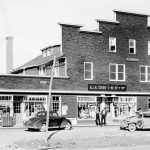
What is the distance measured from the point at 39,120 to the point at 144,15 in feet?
69.2

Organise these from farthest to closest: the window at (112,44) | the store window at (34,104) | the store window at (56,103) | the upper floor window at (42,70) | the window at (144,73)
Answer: the upper floor window at (42,70), the window at (144,73), the window at (112,44), the store window at (56,103), the store window at (34,104)

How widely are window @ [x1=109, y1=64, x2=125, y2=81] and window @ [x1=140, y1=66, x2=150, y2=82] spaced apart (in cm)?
252

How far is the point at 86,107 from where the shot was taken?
4219cm

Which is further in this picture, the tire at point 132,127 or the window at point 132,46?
the window at point 132,46

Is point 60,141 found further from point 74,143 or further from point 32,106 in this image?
point 32,106

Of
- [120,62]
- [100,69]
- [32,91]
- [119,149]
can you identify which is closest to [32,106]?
[32,91]

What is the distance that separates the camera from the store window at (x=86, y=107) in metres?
41.9

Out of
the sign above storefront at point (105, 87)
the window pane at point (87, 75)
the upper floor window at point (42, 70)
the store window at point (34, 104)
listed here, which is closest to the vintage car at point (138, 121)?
the store window at point (34, 104)

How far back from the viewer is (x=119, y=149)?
21.0 meters

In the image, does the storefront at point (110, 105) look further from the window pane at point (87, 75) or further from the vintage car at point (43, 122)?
the vintage car at point (43, 122)

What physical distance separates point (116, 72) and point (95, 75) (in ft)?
9.35

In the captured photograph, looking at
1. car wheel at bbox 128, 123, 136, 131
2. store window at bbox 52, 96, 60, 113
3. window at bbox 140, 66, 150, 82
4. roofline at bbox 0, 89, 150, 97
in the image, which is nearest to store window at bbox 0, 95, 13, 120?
roofline at bbox 0, 89, 150, 97

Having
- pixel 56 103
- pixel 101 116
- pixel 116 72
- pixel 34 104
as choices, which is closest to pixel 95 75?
pixel 116 72

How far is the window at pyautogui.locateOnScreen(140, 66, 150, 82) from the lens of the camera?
151ft
